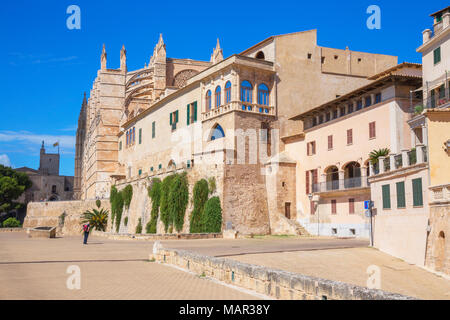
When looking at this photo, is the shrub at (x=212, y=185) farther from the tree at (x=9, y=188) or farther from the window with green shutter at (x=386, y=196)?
the tree at (x=9, y=188)

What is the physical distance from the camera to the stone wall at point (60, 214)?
2509 inches

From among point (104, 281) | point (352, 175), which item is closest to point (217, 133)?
point (352, 175)

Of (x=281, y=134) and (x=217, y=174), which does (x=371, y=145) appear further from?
(x=217, y=174)

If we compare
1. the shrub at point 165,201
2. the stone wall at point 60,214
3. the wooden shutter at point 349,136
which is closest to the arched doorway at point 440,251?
the wooden shutter at point 349,136

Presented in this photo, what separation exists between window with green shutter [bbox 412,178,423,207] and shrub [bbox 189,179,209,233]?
1753cm

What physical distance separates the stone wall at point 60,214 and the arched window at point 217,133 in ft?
87.6

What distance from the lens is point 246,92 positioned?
120ft

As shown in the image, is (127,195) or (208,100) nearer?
(208,100)

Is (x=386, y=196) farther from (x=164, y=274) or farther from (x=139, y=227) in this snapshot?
(x=139, y=227)

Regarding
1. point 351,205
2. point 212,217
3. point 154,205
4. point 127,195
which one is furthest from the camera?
point 127,195

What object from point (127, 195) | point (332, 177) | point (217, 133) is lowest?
point (127, 195)

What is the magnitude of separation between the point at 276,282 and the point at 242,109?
26794mm

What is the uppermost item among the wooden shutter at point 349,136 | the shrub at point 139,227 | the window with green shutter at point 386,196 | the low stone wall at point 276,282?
the wooden shutter at point 349,136

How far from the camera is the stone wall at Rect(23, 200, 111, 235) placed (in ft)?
209
